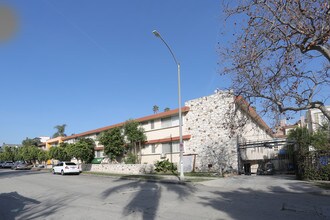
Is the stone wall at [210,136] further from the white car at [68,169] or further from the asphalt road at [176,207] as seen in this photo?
the white car at [68,169]

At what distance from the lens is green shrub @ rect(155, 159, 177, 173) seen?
30328mm

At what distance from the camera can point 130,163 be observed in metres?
34.4

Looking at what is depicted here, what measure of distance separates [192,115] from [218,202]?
19650 millimetres

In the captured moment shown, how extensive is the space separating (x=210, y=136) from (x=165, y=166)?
5535 mm

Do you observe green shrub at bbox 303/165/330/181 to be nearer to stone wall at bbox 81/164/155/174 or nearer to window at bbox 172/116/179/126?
window at bbox 172/116/179/126

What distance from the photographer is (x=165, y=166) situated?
30.4 m

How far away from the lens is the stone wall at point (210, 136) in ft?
88.7

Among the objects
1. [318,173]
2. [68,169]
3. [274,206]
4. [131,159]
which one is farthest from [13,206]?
[68,169]

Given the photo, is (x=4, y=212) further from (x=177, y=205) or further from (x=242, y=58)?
(x=242, y=58)

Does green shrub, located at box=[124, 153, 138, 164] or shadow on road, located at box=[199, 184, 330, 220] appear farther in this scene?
green shrub, located at box=[124, 153, 138, 164]

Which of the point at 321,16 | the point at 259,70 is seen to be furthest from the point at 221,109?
the point at 321,16

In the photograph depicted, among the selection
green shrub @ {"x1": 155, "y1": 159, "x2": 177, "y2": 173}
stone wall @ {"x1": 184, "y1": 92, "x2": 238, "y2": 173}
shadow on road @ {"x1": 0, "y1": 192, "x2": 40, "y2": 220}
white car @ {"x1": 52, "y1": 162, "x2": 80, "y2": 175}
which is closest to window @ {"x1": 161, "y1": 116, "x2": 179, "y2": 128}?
stone wall @ {"x1": 184, "y1": 92, "x2": 238, "y2": 173}

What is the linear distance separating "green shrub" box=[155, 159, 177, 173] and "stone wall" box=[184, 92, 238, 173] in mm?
2088

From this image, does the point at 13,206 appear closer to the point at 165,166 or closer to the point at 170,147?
the point at 165,166
